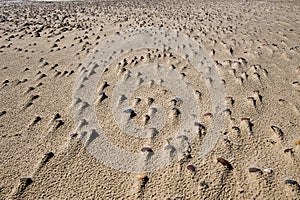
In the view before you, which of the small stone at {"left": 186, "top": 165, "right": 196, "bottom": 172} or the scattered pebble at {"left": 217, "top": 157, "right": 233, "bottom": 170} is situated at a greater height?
the scattered pebble at {"left": 217, "top": 157, "right": 233, "bottom": 170}

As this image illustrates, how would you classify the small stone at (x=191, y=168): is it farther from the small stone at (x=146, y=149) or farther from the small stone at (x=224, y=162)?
the small stone at (x=146, y=149)

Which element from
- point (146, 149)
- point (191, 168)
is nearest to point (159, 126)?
point (146, 149)

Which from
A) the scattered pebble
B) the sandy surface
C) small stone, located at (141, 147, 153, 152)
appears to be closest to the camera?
the sandy surface

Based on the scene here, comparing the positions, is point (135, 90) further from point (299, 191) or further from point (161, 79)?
point (299, 191)

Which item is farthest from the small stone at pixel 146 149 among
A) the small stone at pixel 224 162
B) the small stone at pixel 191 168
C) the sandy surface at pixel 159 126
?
the small stone at pixel 224 162

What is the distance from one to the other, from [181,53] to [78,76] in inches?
66.4

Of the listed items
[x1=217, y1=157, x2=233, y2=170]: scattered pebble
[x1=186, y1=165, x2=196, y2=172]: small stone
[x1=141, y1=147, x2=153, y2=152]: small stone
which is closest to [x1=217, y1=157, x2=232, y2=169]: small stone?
[x1=217, y1=157, x2=233, y2=170]: scattered pebble

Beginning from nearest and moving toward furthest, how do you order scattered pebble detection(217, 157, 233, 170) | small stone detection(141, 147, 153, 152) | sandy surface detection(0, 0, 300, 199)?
1. sandy surface detection(0, 0, 300, 199)
2. scattered pebble detection(217, 157, 233, 170)
3. small stone detection(141, 147, 153, 152)

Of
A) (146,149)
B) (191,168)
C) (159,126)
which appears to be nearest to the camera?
(191,168)

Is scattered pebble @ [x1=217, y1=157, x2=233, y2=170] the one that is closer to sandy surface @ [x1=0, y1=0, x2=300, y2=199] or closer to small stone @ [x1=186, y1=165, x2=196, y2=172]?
sandy surface @ [x1=0, y1=0, x2=300, y2=199]

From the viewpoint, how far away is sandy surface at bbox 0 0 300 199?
1.86 meters

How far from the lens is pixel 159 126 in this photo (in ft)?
8.21

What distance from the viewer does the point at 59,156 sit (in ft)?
7.14

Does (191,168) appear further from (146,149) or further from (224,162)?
(146,149)
